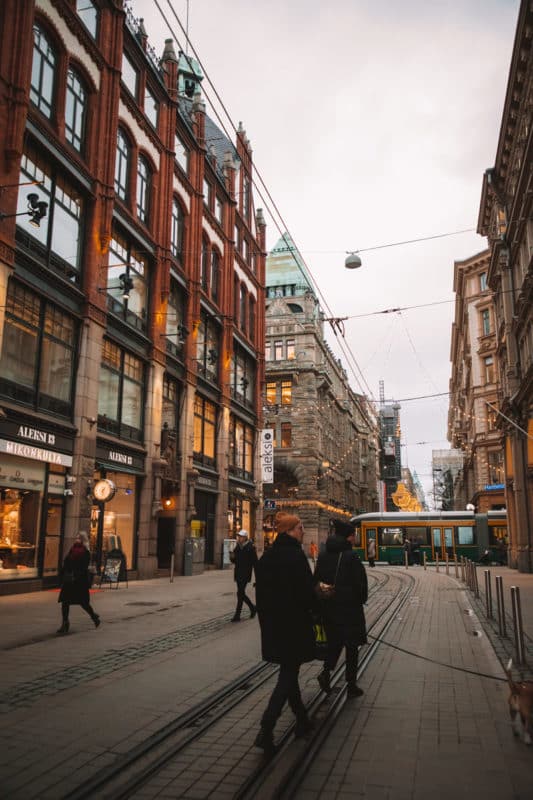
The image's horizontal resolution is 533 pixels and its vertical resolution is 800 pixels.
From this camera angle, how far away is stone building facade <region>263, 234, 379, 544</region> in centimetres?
5856

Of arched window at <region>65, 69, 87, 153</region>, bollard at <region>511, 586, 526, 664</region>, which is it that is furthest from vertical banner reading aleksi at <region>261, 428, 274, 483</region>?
bollard at <region>511, 586, 526, 664</region>

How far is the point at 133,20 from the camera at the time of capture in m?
26.7

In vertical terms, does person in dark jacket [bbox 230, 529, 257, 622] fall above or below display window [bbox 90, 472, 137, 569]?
below

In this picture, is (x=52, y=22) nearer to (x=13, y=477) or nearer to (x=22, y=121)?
(x=22, y=121)

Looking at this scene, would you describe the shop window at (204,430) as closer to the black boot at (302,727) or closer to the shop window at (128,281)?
the shop window at (128,281)

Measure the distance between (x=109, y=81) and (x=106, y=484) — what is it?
1462 cm

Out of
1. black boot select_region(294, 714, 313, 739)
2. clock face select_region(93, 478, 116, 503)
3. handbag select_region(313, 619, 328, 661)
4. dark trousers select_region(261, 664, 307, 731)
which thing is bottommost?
black boot select_region(294, 714, 313, 739)

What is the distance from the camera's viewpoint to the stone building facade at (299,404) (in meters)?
58.6

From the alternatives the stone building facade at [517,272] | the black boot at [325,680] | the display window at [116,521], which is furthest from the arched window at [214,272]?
the black boot at [325,680]

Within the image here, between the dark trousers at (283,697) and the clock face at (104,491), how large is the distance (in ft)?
53.3

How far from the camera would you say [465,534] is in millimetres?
40562

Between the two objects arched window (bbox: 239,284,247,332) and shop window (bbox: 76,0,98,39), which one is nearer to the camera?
shop window (bbox: 76,0,98,39)

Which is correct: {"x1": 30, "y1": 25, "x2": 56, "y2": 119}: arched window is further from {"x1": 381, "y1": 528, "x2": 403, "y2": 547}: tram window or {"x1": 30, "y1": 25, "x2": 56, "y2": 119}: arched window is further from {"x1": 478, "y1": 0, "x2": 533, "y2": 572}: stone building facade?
{"x1": 381, "y1": 528, "x2": 403, "y2": 547}: tram window

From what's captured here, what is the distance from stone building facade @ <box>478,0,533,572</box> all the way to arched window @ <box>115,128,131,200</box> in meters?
15.3
